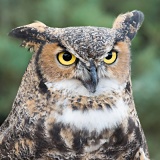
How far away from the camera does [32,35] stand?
8.01 feet

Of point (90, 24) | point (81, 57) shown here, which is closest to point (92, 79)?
point (81, 57)

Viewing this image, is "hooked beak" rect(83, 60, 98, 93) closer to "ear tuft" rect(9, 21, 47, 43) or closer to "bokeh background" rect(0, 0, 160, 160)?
"ear tuft" rect(9, 21, 47, 43)

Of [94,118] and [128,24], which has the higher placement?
[128,24]

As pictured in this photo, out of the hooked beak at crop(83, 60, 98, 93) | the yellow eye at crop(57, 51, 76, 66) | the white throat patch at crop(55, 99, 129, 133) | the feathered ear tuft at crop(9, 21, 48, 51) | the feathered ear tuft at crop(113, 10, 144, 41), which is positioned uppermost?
the feathered ear tuft at crop(113, 10, 144, 41)

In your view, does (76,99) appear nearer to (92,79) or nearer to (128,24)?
(92,79)

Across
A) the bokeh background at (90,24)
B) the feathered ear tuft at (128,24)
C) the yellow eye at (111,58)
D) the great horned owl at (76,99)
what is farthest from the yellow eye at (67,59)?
the bokeh background at (90,24)

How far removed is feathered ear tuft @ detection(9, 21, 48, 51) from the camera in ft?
7.87

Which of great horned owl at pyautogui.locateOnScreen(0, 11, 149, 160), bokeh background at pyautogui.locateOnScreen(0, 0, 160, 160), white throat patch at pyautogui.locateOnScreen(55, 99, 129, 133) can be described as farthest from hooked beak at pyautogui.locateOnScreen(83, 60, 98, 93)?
bokeh background at pyautogui.locateOnScreen(0, 0, 160, 160)

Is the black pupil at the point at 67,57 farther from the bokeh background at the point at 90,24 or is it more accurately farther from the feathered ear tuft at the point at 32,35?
the bokeh background at the point at 90,24

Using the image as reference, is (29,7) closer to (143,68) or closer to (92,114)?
(143,68)

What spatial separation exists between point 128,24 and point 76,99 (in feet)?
1.25

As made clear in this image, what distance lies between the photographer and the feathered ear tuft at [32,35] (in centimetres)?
240

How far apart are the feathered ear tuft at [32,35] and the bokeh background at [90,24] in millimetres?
1914

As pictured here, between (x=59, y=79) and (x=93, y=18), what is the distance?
2764mm
